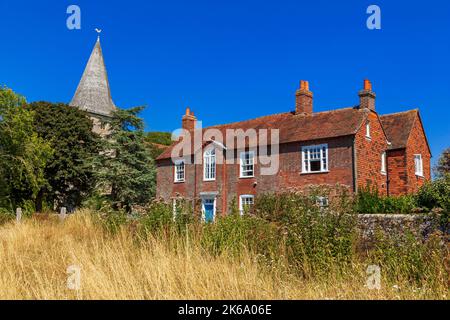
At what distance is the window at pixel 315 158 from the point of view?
2392 centimetres

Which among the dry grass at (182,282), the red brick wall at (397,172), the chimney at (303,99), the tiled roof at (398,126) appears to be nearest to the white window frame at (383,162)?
the red brick wall at (397,172)

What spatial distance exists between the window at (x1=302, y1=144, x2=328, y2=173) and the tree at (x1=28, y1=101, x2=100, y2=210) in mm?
18782

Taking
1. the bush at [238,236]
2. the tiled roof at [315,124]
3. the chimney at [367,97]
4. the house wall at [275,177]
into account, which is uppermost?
the chimney at [367,97]

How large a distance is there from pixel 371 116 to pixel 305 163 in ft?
16.5

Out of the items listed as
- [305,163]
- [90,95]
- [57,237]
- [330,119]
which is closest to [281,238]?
[57,237]

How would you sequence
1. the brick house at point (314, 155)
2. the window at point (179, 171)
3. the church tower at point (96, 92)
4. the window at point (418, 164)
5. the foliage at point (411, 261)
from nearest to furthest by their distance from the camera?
1. the foliage at point (411, 261)
2. the brick house at point (314, 155)
3. the window at point (418, 164)
4. the window at point (179, 171)
5. the church tower at point (96, 92)

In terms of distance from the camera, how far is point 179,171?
31.7 metres

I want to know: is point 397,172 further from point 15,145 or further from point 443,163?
point 15,145

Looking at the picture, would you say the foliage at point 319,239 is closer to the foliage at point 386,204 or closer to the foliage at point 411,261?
the foliage at point 411,261

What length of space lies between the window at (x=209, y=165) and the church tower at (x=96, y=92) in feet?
70.5

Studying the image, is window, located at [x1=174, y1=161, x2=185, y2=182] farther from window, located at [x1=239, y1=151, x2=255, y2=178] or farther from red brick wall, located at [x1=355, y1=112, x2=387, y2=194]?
red brick wall, located at [x1=355, y1=112, x2=387, y2=194]

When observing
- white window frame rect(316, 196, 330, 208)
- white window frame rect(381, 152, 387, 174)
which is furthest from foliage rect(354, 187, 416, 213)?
white window frame rect(316, 196, 330, 208)

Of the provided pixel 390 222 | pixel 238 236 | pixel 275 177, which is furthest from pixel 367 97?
pixel 238 236

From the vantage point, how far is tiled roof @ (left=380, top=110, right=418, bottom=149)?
84.8 ft
